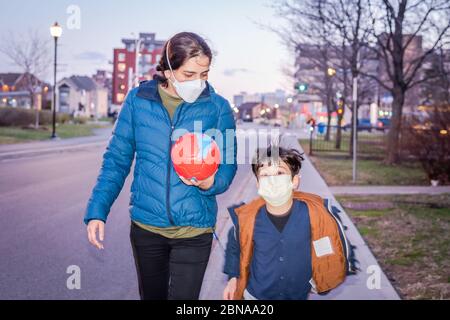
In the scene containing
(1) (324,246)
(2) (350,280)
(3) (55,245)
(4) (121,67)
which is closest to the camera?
(1) (324,246)

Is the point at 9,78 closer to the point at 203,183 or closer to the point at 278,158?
the point at 203,183

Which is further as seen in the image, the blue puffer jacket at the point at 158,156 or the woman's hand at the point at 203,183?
the blue puffer jacket at the point at 158,156

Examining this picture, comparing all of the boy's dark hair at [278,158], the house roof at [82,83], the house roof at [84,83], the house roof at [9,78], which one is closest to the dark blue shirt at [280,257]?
the boy's dark hair at [278,158]

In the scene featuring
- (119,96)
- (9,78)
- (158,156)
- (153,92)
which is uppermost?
(9,78)

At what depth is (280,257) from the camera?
2.77 metres

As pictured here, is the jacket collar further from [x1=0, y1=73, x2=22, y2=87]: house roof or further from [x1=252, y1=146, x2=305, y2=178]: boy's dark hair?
[x1=0, y1=73, x2=22, y2=87]: house roof

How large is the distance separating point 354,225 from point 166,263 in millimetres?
6760

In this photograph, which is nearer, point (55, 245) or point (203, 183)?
point (203, 183)

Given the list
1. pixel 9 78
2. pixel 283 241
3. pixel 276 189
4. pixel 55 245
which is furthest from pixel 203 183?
pixel 9 78

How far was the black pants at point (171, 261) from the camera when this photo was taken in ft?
10.2

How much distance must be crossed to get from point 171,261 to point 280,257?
2.24ft

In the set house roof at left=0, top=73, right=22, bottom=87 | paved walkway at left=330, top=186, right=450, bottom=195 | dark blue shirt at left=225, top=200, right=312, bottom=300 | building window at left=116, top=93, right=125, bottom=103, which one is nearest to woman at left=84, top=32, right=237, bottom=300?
dark blue shirt at left=225, top=200, right=312, bottom=300

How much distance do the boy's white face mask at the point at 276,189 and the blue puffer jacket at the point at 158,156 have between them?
27cm

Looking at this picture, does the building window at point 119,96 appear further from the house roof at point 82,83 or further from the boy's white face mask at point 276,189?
the boy's white face mask at point 276,189
